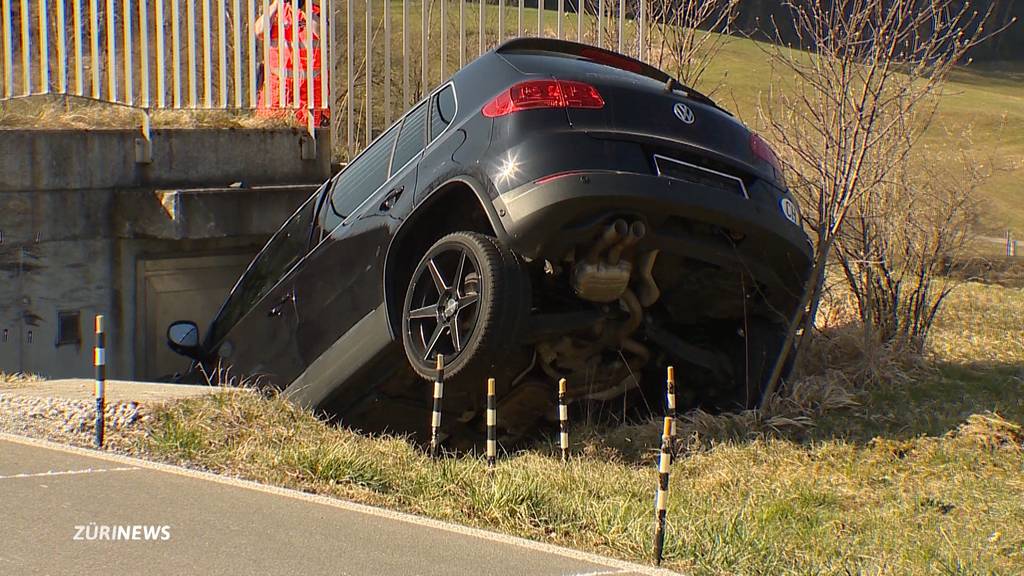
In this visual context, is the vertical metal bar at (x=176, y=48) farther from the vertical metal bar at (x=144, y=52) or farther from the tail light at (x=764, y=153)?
the tail light at (x=764, y=153)

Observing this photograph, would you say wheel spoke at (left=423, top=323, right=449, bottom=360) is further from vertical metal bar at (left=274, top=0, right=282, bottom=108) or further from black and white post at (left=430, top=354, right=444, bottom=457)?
vertical metal bar at (left=274, top=0, right=282, bottom=108)

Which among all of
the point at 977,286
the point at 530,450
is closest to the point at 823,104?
the point at 530,450

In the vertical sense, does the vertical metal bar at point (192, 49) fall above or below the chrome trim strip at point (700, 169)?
above

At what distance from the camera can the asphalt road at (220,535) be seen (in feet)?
15.1

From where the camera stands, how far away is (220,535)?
4.95 m

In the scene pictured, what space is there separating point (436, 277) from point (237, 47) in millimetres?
5568

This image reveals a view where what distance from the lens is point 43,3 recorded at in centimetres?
1057

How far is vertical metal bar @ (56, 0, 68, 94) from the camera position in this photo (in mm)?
10195

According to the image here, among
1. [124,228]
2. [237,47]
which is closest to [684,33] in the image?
[237,47]

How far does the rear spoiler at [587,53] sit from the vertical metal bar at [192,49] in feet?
15.9

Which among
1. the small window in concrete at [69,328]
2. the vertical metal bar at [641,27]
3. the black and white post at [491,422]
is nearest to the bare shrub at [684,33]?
the vertical metal bar at [641,27]

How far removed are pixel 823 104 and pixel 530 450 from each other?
3.37 meters

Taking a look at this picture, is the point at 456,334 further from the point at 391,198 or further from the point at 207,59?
the point at 207,59

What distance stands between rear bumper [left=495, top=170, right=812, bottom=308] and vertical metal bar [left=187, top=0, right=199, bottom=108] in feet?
18.8
